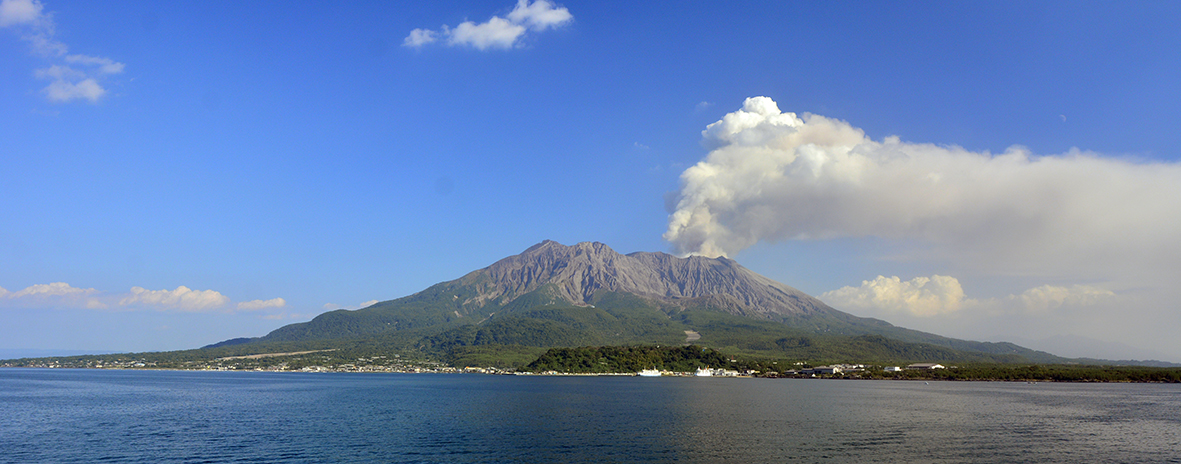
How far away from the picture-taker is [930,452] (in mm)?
56906

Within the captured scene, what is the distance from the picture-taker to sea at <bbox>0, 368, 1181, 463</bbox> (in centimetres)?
5431

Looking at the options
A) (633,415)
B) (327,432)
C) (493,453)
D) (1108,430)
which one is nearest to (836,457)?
(493,453)

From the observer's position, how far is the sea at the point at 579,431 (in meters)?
54.3

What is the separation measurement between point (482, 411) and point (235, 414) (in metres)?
33.8

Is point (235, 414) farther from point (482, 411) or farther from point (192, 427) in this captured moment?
point (482, 411)

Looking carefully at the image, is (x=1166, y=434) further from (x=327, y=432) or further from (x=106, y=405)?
(x=106, y=405)

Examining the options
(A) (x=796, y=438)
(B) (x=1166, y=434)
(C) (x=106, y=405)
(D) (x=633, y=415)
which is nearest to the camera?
(A) (x=796, y=438)

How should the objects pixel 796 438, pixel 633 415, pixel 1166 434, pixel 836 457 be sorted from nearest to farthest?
pixel 836 457 → pixel 796 438 → pixel 1166 434 → pixel 633 415

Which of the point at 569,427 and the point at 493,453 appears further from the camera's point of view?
the point at 569,427

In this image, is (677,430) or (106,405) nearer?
(677,430)

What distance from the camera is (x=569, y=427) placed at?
7206 centimetres

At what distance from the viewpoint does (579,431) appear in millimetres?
68625

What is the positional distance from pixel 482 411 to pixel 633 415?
22.7m

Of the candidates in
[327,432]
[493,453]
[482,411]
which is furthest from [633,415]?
[327,432]
